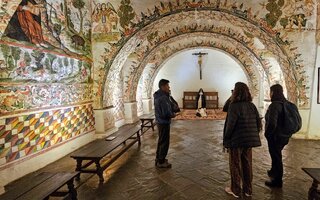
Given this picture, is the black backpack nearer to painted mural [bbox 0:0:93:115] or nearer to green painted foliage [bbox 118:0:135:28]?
painted mural [bbox 0:0:93:115]

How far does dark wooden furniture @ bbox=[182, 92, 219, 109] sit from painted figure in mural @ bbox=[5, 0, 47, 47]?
11.4 m

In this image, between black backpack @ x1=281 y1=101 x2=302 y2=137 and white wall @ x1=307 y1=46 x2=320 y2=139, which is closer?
black backpack @ x1=281 y1=101 x2=302 y2=137

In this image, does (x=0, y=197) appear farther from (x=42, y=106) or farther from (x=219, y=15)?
(x=219, y=15)

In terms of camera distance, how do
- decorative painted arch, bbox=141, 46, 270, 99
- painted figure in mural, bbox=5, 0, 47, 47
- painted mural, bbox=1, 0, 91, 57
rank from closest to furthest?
painted figure in mural, bbox=5, 0, 47, 47
painted mural, bbox=1, 0, 91, 57
decorative painted arch, bbox=141, 46, 270, 99

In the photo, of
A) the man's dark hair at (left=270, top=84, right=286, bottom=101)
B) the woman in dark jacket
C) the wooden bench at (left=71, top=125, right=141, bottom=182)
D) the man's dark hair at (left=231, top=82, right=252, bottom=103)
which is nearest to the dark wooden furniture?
the wooden bench at (left=71, top=125, right=141, bottom=182)

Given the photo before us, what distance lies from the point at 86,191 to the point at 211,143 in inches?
151

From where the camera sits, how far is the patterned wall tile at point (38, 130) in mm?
3852

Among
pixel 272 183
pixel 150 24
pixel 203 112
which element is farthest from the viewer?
pixel 203 112

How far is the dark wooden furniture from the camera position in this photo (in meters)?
14.8

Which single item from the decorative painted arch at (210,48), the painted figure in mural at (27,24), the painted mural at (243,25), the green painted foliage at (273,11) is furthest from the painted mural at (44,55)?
the decorative painted arch at (210,48)

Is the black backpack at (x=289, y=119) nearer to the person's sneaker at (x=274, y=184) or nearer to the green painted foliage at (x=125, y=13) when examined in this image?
the person's sneaker at (x=274, y=184)

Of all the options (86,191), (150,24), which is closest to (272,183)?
(86,191)

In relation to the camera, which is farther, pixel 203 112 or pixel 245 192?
pixel 203 112

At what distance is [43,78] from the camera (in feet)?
15.5
